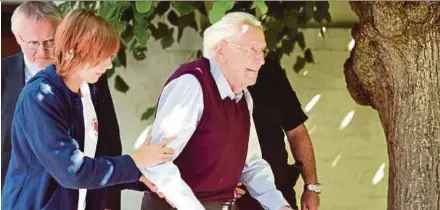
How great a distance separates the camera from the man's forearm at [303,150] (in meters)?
2.48

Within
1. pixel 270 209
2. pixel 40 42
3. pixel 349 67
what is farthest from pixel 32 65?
pixel 349 67

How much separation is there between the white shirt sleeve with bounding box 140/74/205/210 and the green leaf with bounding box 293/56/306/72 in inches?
64.0

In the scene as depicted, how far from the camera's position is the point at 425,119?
95.8 inches

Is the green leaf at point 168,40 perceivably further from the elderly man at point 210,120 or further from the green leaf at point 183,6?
the elderly man at point 210,120

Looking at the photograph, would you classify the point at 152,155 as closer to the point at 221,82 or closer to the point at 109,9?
the point at 221,82

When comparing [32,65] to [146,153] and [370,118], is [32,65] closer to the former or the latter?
[146,153]

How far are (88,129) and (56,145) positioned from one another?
0.15 metres

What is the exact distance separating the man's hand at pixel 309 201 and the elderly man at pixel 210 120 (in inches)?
Result: 17.5

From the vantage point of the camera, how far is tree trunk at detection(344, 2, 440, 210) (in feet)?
7.84

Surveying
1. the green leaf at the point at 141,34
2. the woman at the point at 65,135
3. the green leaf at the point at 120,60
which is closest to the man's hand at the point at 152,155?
the woman at the point at 65,135

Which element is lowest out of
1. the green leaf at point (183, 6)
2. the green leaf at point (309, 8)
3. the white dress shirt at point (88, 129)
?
the green leaf at point (309, 8)

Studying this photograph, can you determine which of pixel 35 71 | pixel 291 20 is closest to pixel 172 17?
pixel 291 20

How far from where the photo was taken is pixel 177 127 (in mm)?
1874

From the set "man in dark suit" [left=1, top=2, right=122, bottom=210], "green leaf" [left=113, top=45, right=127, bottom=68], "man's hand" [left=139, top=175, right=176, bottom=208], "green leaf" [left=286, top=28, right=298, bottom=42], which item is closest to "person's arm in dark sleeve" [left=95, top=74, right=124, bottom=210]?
"man in dark suit" [left=1, top=2, right=122, bottom=210]
